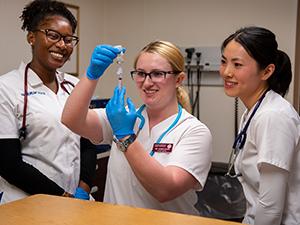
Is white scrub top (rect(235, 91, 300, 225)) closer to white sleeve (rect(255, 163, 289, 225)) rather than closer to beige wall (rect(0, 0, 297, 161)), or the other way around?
white sleeve (rect(255, 163, 289, 225))

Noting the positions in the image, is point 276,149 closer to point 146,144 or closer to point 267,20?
point 146,144

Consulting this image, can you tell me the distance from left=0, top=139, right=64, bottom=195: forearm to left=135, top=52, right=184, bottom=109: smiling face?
0.57m

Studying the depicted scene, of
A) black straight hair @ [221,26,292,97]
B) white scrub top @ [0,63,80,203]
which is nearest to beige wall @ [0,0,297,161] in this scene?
white scrub top @ [0,63,80,203]

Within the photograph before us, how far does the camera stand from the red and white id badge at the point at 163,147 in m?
1.46

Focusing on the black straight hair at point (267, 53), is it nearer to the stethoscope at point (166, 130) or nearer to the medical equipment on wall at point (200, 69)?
the stethoscope at point (166, 130)

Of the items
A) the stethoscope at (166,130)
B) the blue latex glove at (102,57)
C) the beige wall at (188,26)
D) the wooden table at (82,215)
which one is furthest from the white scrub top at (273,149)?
the beige wall at (188,26)

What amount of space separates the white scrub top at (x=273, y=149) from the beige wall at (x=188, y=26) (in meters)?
1.86

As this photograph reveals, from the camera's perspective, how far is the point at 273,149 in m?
1.30

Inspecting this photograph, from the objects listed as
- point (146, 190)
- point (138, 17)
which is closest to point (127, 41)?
point (138, 17)

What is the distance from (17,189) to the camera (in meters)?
1.73

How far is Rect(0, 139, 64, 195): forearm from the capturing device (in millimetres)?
1646

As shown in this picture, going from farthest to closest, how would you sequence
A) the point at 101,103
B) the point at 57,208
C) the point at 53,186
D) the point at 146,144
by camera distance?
the point at 101,103 < the point at 53,186 < the point at 146,144 < the point at 57,208

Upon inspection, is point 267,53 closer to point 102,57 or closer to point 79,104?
point 102,57

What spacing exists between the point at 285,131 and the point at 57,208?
76cm
